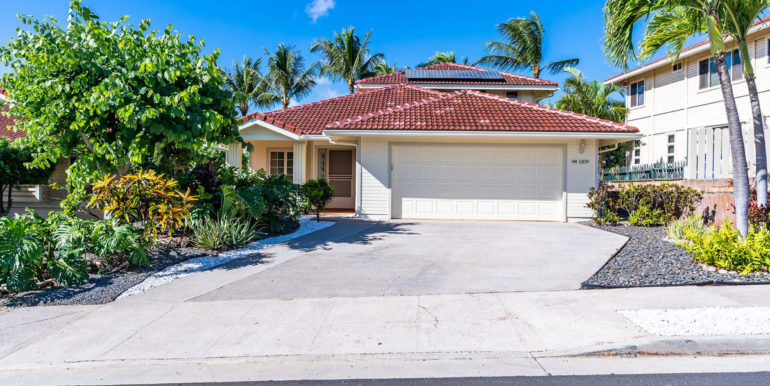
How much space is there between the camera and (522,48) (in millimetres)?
27797

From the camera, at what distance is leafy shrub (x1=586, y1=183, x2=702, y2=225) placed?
1102 centimetres

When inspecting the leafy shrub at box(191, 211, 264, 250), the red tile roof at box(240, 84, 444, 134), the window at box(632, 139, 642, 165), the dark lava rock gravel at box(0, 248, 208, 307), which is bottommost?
the dark lava rock gravel at box(0, 248, 208, 307)

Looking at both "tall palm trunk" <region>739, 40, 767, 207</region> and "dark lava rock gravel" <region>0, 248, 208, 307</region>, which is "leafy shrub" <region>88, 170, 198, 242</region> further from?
"tall palm trunk" <region>739, 40, 767, 207</region>

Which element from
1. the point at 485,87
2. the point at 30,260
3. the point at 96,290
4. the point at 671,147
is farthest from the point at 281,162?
the point at 671,147

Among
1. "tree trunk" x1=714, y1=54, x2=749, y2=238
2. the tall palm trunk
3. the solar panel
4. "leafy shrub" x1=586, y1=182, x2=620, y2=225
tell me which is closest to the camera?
"tree trunk" x1=714, y1=54, x2=749, y2=238

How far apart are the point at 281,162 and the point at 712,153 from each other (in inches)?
509

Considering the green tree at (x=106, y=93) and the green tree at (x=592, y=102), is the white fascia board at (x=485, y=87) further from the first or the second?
the green tree at (x=106, y=93)

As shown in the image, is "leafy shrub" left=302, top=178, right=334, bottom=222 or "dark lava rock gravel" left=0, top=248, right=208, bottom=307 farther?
"leafy shrub" left=302, top=178, right=334, bottom=222

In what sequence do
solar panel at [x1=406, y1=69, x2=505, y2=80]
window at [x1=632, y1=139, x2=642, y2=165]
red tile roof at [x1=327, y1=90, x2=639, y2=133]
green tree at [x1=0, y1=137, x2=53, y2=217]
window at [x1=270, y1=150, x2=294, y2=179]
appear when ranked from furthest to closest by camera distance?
window at [x1=632, y1=139, x2=642, y2=165]
solar panel at [x1=406, y1=69, x2=505, y2=80]
window at [x1=270, y1=150, x2=294, y2=179]
green tree at [x1=0, y1=137, x2=53, y2=217]
red tile roof at [x1=327, y1=90, x2=639, y2=133]

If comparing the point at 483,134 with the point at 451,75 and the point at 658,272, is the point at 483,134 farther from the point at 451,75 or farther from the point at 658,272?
the point at 451,75

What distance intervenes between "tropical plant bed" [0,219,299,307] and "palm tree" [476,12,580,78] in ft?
83.5

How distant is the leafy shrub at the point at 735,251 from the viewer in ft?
20.7

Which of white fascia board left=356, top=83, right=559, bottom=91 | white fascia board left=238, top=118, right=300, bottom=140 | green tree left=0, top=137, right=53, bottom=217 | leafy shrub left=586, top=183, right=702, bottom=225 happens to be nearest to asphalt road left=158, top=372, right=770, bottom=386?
leafy shrub left=586, top=183, right=702, bottom=225

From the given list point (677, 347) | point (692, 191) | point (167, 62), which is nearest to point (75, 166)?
point (167, 62)
